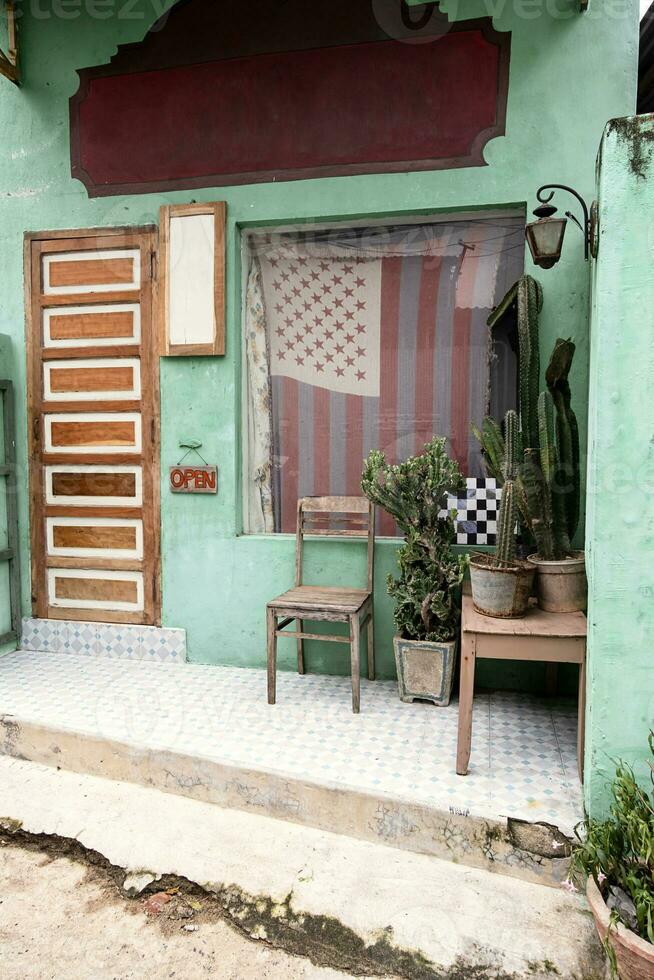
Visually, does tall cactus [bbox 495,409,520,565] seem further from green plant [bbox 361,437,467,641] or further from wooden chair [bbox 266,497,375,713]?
wooden chair [bbox 266,497,375,713]

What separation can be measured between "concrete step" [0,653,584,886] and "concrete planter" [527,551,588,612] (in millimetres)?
833

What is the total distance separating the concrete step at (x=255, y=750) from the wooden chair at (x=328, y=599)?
0.24 m

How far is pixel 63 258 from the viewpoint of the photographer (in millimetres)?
4469

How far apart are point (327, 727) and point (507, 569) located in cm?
121

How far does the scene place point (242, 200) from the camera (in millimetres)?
4137

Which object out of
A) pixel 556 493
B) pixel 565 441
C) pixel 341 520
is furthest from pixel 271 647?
pixel 565 441

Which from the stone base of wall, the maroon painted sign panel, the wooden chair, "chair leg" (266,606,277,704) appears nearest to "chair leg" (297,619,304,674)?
the wooden chair

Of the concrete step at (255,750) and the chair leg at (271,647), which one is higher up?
the chair leg at (271,647)

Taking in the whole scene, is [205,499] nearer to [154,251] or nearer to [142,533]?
[142,533]

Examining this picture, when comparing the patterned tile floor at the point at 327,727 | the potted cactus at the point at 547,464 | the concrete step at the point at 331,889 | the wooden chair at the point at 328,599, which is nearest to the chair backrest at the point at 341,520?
the wooden chair at the point at 328,599

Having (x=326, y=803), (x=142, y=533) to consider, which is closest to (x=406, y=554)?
(x=326, y=803)

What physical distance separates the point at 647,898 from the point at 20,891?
2.13 m

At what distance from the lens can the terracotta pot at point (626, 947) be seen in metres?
1.88

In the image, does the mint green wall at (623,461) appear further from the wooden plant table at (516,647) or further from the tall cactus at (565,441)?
the tall cactus at (565,441)
